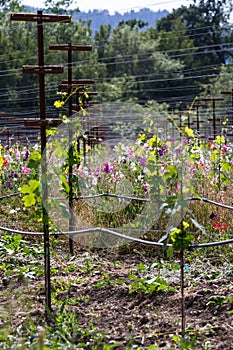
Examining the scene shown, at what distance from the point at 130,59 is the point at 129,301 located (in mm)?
28694

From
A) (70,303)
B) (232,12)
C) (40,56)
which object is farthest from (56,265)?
(232,12)

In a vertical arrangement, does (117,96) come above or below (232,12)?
below

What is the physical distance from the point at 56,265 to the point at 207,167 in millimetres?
2912

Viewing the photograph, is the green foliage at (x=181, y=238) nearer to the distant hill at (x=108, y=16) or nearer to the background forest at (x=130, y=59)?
the distant hill at (x=108, y=16)

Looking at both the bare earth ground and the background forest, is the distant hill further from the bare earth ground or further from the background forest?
the bare earth ground

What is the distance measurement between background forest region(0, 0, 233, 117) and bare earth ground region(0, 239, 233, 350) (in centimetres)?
1594

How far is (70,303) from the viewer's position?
451 centimetres

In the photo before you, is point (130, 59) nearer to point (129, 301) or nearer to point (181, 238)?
point (129, 301)

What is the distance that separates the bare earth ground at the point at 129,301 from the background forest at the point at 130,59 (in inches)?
627

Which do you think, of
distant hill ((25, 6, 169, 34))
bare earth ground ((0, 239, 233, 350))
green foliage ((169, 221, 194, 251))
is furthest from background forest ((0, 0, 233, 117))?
green foliage ((169, 221, 194, 251))

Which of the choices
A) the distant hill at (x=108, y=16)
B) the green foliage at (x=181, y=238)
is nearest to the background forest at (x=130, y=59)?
the distant hill at (x=108, y=16)

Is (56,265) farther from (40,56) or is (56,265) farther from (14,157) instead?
(14,157)

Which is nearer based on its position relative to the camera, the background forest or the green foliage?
the green foliage

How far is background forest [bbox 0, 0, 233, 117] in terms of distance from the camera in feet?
81.0
